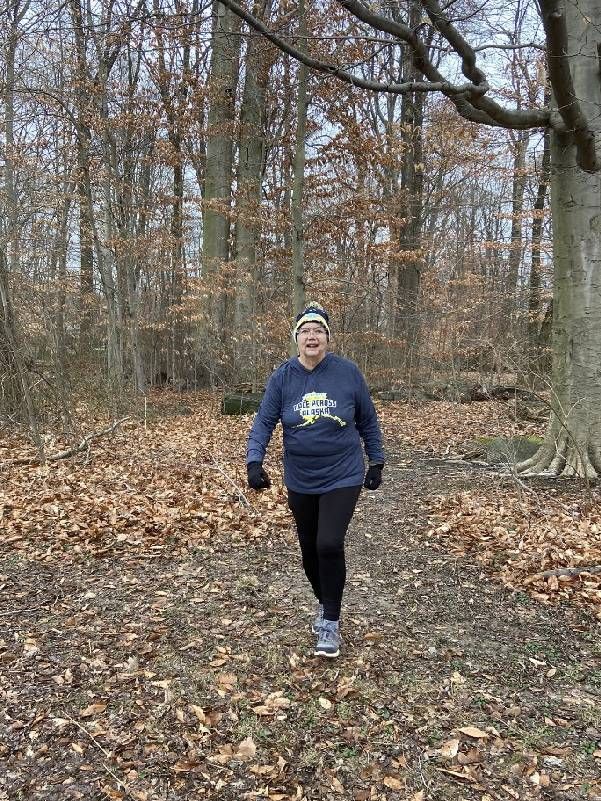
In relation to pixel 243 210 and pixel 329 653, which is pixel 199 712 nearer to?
pixel 329 653

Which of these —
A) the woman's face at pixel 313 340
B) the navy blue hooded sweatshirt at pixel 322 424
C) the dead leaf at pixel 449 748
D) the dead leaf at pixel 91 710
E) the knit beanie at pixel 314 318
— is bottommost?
the dead leaf at pixel 91 710

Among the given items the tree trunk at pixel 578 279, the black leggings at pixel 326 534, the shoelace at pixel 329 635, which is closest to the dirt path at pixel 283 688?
the shoelace at pixel 329 635

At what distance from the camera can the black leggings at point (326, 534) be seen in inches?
133

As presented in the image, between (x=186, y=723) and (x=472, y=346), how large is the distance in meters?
13.8

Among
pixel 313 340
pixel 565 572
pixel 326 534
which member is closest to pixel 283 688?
pixel 326 534

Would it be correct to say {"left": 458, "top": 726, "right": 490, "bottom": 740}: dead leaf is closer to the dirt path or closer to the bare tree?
the dirt path

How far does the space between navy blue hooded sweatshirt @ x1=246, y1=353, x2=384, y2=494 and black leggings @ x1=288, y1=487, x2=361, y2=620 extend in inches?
2.8

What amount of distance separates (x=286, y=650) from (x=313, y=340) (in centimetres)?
202

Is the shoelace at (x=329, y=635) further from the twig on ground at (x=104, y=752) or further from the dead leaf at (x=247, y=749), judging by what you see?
the twig on ground at (x=104, y=752)

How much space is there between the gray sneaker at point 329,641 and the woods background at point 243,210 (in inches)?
317

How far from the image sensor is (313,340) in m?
3.49

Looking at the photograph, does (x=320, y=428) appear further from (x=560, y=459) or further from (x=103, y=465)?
(x=103, y=465)

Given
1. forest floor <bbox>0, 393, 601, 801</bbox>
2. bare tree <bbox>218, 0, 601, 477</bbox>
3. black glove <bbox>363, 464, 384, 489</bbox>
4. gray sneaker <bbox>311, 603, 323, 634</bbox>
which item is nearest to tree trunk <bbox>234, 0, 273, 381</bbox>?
forest floor <bbox>0, 393, 601, 801</bbox>

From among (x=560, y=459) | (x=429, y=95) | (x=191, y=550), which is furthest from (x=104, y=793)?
(x=429, y=95)
